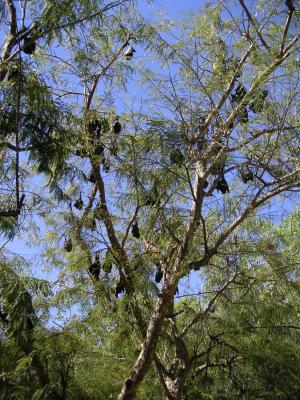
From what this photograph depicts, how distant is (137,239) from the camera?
4980 mm

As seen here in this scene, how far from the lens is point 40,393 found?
4.38 metres

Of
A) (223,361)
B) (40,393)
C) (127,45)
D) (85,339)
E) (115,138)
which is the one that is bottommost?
(40,393)

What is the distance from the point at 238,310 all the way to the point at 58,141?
9.41ft

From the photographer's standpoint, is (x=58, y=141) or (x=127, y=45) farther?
(x=127, y=45)

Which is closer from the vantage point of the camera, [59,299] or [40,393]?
[40,393]

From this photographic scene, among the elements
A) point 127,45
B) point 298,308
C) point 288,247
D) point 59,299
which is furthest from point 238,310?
point 127,45

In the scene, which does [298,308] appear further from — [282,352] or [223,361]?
[223,361]

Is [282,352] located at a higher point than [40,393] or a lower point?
higher

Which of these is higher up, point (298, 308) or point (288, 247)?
point (288, 247)

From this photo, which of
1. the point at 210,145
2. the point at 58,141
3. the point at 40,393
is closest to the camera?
the point at 58,141

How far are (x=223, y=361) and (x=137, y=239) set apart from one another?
1.64 metres

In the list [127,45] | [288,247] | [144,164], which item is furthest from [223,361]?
[127,45]

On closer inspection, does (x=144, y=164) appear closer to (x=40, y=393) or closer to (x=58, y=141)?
(x=58, y=141)

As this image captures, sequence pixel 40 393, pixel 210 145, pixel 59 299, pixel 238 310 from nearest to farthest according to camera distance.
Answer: pixel 210 145, pixel 40 393, pixel 59 299, pixel 238 310
